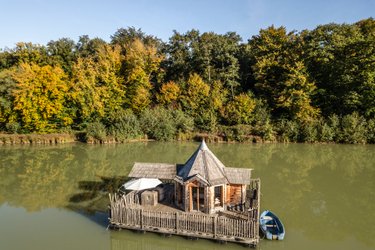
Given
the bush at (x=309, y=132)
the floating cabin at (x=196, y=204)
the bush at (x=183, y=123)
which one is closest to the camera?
the floating cabin at (x=196, y=204)

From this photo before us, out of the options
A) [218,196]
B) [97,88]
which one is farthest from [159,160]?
[97,88]

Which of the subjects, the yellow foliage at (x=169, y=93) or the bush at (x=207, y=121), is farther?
the yellow foliage at (x=169, y=93)

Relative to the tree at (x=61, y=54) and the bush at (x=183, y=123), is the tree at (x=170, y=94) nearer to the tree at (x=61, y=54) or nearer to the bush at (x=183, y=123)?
the bush at (x=183, y=123)

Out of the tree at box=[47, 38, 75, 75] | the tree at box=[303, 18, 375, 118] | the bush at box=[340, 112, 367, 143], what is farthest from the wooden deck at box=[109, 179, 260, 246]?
the tree at box=[47, 38, 75, 75]

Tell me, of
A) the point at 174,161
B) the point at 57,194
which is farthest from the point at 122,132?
the point at 57,194

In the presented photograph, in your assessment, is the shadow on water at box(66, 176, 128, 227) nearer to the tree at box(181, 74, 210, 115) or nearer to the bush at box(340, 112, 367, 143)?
the tree at box(181, 74, 210, 115)

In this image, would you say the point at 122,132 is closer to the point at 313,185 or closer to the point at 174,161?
the point at 174,161

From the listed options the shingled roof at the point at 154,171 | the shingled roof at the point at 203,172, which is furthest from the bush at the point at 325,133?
the shingled roof at the point at 154,171
